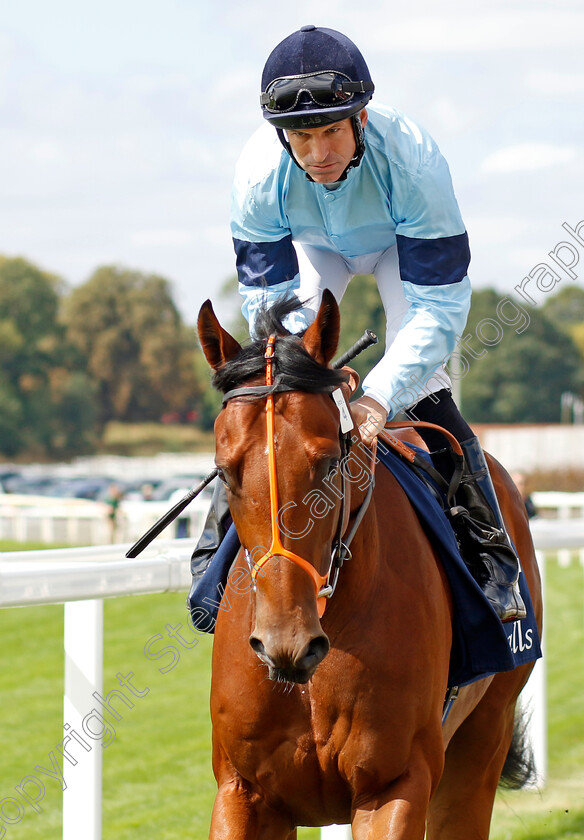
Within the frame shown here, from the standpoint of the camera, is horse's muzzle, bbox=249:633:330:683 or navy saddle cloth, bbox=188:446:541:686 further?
navy saddle cloth, bbox=188:446:541:686

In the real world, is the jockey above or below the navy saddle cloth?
above

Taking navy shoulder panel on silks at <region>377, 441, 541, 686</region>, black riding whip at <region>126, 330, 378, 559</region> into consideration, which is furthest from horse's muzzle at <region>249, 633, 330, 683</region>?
navy shoulder panel on silks at <region>377, 441, 541, 686</region>

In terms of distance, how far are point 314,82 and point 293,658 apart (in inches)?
63.4

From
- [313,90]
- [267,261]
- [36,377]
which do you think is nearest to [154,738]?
[267,261]

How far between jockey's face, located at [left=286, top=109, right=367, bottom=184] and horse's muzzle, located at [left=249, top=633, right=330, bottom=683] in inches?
56.4

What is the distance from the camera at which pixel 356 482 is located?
285 centimetres

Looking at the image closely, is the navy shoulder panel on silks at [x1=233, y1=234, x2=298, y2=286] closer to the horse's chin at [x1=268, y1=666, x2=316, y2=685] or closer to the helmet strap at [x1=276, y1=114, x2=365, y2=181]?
the helmet strap at [x1=276, y1=114, x2=365, y2=181]

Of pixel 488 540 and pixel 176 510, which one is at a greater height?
pixel 176 510

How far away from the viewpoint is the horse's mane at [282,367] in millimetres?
2566

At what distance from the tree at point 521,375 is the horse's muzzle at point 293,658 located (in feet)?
209

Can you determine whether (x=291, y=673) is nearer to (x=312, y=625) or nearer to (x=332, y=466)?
(x=312, y=625)

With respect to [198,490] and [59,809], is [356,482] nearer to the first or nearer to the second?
[198,490]

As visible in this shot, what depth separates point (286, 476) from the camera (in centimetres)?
243

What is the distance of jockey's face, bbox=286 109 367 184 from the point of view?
10.0ft
